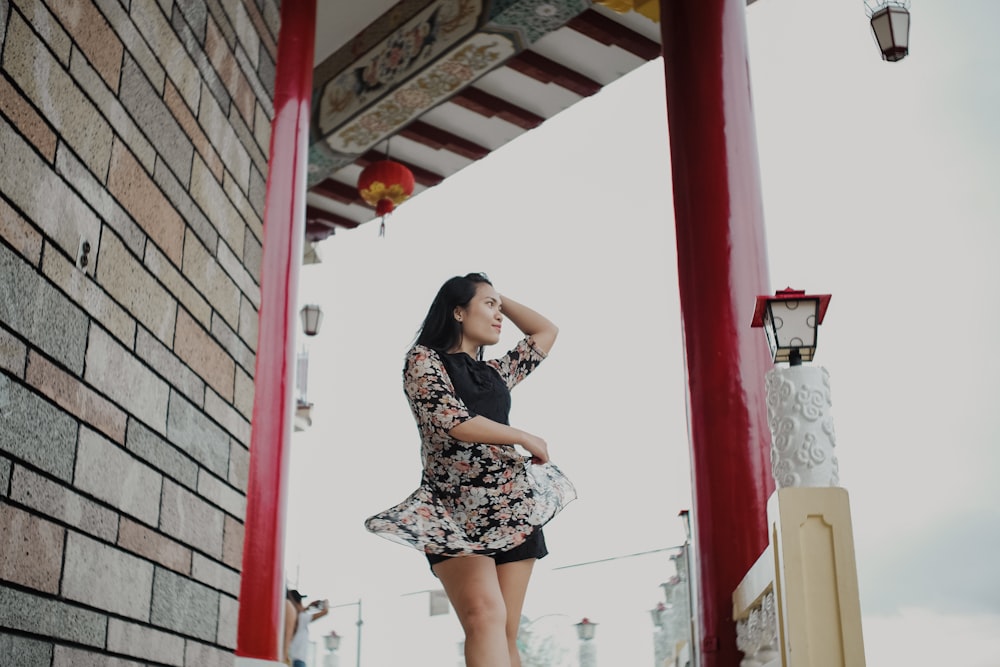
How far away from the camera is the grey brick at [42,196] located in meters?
1.43

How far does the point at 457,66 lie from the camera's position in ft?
16.4

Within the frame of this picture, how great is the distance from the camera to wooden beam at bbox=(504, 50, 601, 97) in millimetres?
5391

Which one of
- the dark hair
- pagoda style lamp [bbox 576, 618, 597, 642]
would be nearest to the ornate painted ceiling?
the dark hair

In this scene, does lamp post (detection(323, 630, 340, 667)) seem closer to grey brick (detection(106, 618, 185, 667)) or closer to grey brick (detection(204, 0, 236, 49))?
grey brick (detection(106, 618, 185, 667))

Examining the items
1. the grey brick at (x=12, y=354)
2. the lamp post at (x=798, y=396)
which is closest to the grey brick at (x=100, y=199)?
the grey brick at (x=12, y=354)

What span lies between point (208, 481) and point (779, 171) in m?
4.79

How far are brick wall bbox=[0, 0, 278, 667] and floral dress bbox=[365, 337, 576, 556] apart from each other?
0.38 meters

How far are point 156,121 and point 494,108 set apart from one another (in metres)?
3.97

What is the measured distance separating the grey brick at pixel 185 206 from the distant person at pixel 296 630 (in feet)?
9.31

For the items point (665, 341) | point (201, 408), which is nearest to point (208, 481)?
point (201, 408)

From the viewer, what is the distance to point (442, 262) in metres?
8.44

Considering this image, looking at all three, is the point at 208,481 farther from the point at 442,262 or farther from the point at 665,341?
Result: the point at 442,262

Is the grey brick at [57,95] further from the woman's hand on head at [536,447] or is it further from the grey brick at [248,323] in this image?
the woman's hand on head at [536,447]

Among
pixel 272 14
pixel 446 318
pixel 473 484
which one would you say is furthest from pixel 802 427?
pixel 272 14
